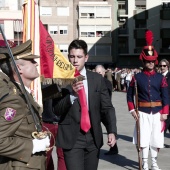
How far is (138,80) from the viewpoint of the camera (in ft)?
23.9

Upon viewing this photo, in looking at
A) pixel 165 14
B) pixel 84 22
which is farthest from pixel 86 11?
pixel 165 14

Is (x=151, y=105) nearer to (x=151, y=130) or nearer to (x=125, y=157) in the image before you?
(x=151, y=130)

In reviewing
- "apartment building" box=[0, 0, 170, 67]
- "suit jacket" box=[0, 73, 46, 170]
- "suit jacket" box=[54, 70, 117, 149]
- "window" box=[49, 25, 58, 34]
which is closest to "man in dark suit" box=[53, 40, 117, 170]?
"suit jacket" box=[54, 70, 117, 149]

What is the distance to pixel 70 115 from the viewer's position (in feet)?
15.4

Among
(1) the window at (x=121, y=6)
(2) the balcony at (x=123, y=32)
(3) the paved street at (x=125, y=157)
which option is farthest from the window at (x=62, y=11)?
(3) the paved street at (x=125, y=157)

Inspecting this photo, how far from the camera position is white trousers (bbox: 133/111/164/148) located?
23.5ft

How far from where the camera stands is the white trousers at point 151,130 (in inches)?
282

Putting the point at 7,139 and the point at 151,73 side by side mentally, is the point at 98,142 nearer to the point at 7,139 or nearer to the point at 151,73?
the point at 7,139

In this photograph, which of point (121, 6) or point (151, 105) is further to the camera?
point (121, 6)

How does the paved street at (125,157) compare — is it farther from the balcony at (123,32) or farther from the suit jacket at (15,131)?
the balcony at (123,32)

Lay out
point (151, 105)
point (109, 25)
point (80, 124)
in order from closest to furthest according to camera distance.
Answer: point (80, 124)
point (151, 105)
point (109, 25)

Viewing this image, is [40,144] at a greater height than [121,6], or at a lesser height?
lesser

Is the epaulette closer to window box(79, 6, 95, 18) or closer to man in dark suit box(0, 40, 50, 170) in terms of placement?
man in dark suit box(0, 40, 50, 170)

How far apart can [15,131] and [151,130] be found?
4398 mm
